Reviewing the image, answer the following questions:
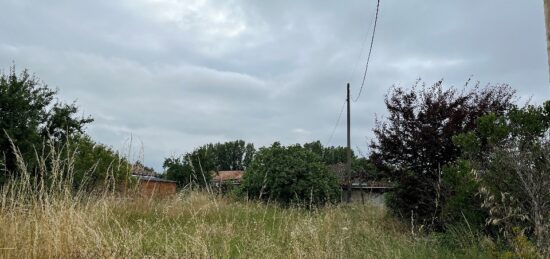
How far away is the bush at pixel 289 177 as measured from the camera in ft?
44.8

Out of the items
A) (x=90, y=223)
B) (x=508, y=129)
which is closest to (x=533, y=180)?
(x=508, y=129)

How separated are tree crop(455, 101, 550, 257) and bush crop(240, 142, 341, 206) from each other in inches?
309

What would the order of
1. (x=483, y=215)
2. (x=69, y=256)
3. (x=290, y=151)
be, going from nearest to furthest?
1. (x=69, y=256)
2. (x=483, y=215)
3. (x=290, y=151)

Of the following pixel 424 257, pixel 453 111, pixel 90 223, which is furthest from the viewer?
pixel 453 111

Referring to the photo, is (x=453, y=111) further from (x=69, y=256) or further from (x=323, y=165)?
(x=69, y=256)

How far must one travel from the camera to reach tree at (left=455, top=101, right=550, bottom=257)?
14.8 ft

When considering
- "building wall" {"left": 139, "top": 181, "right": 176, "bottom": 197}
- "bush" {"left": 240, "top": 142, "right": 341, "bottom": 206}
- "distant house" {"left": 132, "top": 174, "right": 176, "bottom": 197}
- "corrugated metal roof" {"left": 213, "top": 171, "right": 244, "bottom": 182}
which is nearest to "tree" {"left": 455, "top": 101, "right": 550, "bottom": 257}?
"distant house" {"left": 132, "top": 174, "right": 176, "bottom": 197}

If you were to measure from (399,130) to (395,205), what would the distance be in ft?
5.35

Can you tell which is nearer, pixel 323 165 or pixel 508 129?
pixel 508 129

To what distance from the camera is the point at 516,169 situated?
183 inches

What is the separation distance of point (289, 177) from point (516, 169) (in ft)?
30.3

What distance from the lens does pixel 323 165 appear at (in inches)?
583

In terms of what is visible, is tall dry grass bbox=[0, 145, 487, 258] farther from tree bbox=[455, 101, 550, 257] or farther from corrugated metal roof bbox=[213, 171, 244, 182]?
corrugated metal roof bbox=[213, 171, 244, 182]

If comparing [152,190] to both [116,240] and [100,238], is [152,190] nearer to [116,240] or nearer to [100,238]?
[116,240]
